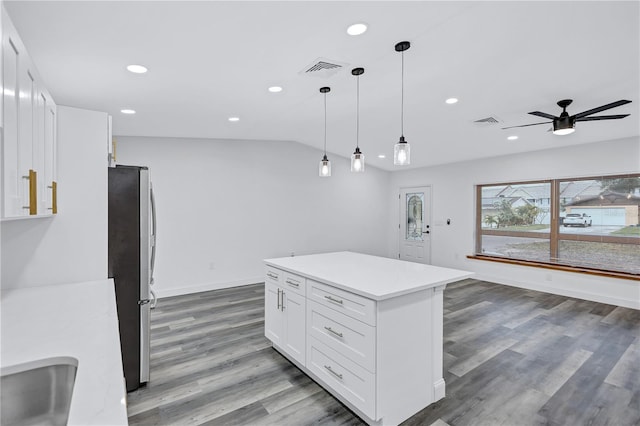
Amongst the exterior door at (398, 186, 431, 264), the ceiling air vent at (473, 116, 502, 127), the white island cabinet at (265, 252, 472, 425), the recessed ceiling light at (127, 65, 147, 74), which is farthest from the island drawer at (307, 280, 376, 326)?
the exterior door at (398, 186, 431, 264)

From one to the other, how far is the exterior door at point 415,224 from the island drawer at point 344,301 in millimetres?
5443

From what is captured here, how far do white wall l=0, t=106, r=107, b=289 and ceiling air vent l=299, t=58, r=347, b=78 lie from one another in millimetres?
1655

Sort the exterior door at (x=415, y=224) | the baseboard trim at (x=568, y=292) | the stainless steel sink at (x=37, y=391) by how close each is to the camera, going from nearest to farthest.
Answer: the stainless steel sink at (x=37, y=391) → the baseboard trim at (x=568, y=292) → the exterior door at (x=415, y=224)

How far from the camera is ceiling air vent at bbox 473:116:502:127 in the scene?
4150 mm

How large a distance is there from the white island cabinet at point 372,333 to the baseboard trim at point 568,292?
13.2 feet

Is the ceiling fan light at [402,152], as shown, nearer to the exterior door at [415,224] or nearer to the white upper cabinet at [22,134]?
the white upper cabinet at [22,134]

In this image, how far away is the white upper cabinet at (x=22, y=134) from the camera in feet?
3.84

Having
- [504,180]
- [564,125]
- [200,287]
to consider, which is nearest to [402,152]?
[564,125]

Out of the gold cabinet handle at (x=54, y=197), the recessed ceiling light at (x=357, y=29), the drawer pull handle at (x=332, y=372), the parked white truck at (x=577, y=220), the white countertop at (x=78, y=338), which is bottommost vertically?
the drawer pull handle at (x=332, y=372)

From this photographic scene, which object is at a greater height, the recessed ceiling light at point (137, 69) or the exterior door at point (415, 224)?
the recessed ceiling light at point (137, 69)

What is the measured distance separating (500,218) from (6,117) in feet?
22.4

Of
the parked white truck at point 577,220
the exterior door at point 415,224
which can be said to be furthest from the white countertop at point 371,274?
the exterior door at point 415,224

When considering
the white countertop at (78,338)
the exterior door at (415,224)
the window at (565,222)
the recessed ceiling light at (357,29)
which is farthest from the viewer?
the exterior door at (415,224)

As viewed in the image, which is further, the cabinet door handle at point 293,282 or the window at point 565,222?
the window at point 565,222
